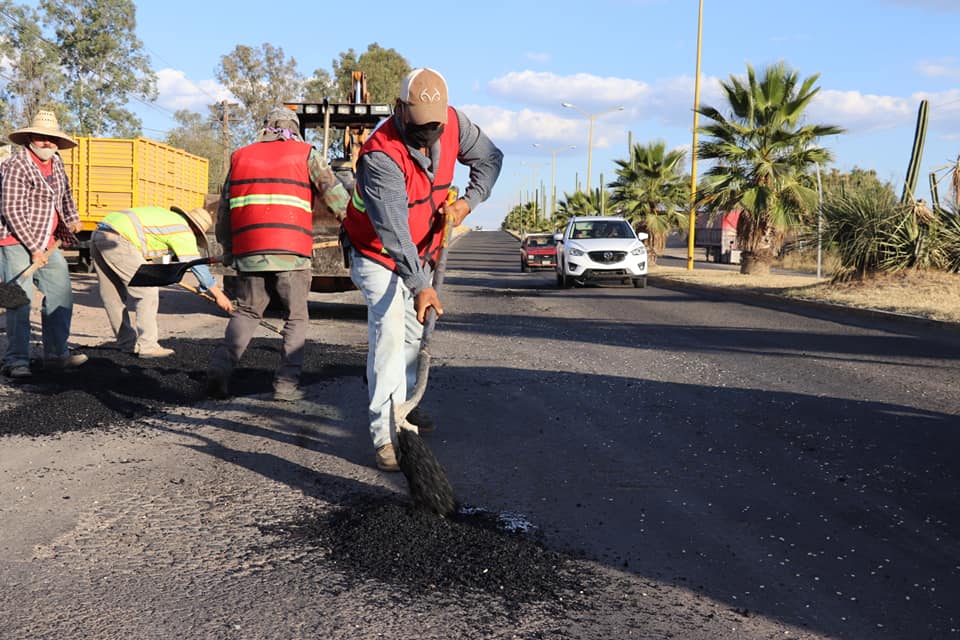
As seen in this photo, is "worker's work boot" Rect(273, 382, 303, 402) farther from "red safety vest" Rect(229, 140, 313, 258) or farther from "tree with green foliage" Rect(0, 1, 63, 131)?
"tree with green foliage" Rect(0, 1, 63, 131)

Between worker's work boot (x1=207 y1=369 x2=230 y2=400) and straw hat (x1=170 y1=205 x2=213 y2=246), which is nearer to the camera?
worker's work boot (x1=207 y1=369 x2=230 y2=400)

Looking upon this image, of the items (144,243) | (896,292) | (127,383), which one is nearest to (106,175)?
(144,243)

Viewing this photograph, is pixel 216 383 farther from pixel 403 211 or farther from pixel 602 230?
pixel 602 230

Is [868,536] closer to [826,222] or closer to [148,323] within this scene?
[148,323]

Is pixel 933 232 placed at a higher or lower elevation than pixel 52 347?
higher

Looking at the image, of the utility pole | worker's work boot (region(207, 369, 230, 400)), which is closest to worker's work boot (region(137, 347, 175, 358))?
worker's work boot (region(207, 369, 230, 400))

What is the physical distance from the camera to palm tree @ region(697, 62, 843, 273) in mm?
24750

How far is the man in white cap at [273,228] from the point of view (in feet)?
20.2

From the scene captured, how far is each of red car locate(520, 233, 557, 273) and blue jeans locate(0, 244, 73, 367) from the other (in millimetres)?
24845

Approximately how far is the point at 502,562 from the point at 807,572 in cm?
109

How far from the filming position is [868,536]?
395 cm

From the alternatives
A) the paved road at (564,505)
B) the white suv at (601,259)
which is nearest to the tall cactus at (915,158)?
the white suv at (601,259)

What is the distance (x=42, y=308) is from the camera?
294 inches

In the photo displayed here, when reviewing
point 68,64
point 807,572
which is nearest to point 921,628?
point 807,572
